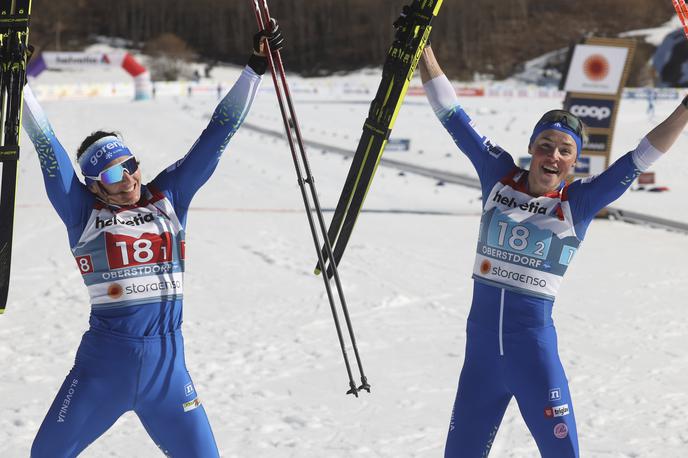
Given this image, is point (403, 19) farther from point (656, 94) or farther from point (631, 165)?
point (656, 94)

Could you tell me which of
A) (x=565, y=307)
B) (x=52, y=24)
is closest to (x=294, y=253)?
(x=565, y=307)

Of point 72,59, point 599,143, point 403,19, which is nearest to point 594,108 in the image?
point 599,143

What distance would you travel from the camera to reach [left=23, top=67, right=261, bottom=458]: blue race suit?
3516 mm

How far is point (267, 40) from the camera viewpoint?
3.89 metres

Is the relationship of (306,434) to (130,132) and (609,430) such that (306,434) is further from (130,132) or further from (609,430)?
(130,132)

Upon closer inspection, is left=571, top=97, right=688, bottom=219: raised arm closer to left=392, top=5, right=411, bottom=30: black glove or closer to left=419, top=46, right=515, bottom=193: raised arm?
left=419, top=46, right=515, bottom=193: raised arm

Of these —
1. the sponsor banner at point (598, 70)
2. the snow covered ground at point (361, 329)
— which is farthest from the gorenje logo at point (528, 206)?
the sponsor banner at point (598, 70)

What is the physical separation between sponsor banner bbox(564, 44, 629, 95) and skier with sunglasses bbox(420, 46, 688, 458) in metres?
10.3

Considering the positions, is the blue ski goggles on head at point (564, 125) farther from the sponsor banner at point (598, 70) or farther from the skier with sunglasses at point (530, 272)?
the sponsor banner at point (598, 70)

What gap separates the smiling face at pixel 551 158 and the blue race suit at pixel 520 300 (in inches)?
2.6

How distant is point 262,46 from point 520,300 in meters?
1.64

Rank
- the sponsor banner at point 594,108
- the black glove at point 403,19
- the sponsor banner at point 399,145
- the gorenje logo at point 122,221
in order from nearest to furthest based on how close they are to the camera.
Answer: the gorenje logo at point 122,221 → the black glove at point 403,19 → the sponsor banner at point 594,108 → the sponsor banner at point 399,145

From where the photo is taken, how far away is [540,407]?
11.9ft

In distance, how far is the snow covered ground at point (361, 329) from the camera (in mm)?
5609
